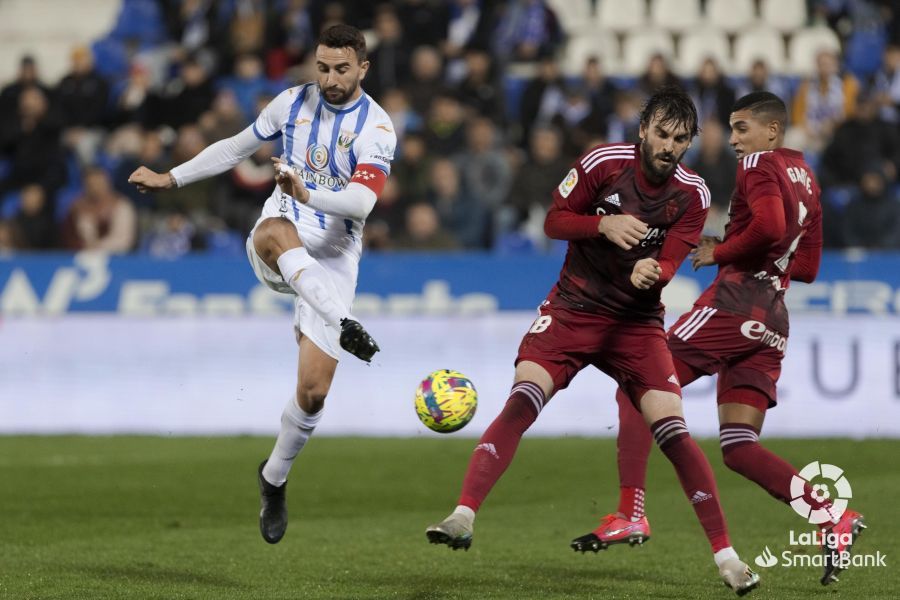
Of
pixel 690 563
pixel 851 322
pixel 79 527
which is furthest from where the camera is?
pixel 851 322

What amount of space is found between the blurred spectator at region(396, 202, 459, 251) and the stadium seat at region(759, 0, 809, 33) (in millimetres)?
6381

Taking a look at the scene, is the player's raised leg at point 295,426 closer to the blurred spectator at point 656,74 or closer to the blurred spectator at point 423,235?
the blurred spectator at point 423,235

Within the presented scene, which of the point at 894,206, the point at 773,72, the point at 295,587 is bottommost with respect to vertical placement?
the point at 295,587

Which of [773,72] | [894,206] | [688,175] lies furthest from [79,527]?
[773,72]

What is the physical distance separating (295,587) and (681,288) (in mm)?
7157

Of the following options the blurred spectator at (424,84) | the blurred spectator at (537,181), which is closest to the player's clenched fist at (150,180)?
the blurred spectator at (537,181)

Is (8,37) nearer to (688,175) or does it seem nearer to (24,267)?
(24,267)

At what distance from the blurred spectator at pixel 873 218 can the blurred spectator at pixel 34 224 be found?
8.21 metres

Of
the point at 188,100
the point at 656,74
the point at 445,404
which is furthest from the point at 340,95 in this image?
the point at 188,100

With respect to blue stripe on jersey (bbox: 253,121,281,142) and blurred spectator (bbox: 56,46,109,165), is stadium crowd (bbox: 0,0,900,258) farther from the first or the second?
blue stripe on jersey (bbox: 253,121,281,142)

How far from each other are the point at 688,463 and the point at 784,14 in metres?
13.3

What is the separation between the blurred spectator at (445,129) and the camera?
1534cm

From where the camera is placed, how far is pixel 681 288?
42.9ft

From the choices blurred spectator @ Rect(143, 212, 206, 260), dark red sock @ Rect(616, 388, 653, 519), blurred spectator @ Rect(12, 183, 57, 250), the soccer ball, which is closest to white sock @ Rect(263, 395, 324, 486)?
the soccer ball
